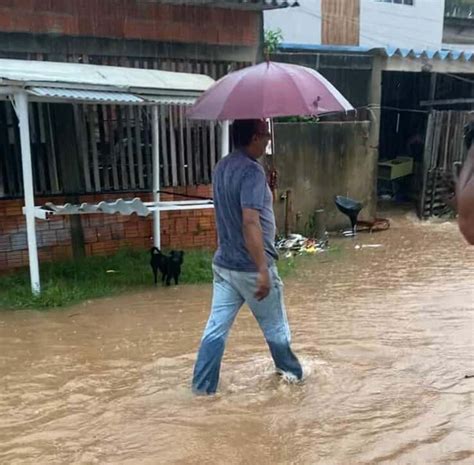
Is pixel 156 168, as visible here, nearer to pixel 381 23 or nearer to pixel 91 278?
pixel 91 278

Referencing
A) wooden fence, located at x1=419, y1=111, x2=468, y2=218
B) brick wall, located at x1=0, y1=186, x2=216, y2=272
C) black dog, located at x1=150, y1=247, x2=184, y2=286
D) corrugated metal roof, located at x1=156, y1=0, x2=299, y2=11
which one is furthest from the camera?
wooden fence, located at x1=419, y1=111, x2=468, y2=218

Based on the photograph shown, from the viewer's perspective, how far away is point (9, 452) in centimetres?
335

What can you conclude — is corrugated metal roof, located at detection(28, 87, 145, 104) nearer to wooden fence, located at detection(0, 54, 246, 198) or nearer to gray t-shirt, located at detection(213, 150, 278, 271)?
wooden fence, located at detection(0, 54, 246, 198)

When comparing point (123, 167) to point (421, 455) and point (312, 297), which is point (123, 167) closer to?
point (312, 297)

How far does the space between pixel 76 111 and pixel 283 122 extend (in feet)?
11.9

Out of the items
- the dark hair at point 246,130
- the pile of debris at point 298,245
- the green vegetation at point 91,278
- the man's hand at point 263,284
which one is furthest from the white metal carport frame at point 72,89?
the man's hand at point 263,284

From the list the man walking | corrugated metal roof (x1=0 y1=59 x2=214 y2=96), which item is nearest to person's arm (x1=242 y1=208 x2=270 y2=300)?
the man walking

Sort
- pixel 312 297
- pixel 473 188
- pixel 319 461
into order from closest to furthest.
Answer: pixel 473 188, pixel 319 461, pixel 312 297

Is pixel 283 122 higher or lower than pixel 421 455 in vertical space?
higher

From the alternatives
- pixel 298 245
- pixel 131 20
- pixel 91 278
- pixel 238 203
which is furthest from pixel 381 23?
pixel 238 203

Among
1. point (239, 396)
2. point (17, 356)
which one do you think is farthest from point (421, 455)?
point (17, 356)

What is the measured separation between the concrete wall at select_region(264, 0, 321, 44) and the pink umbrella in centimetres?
950

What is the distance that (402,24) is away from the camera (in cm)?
1507

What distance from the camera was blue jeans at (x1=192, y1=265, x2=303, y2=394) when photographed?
3814 millimetres
